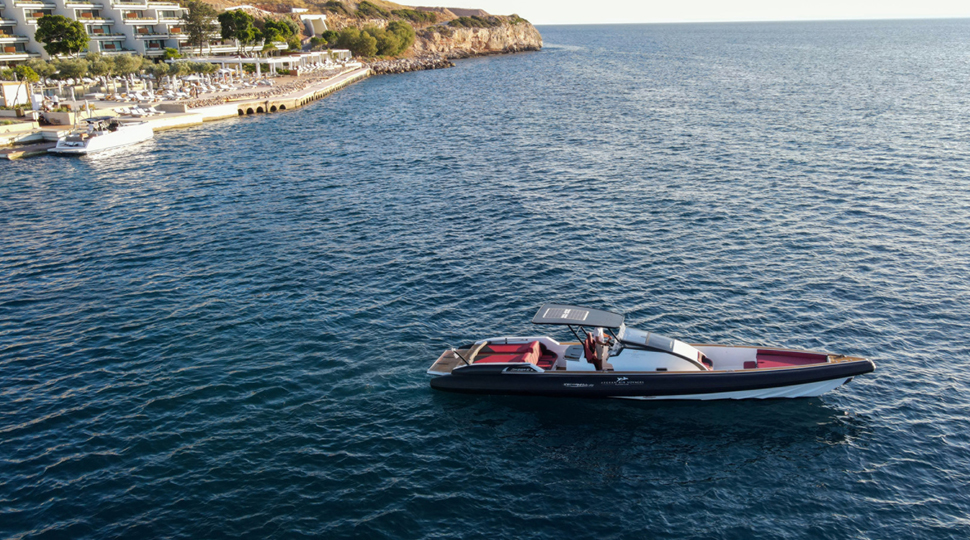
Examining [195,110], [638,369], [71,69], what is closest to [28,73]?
[71,69]

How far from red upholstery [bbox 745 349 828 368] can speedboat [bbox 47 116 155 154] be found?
7938 cm

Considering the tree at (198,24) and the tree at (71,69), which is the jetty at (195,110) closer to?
the tree at (71,69)

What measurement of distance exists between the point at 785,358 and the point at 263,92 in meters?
112

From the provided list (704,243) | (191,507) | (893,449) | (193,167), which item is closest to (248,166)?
(193,167)

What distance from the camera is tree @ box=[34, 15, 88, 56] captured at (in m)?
111

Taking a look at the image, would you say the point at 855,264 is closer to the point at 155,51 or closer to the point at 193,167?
the point at 193,167

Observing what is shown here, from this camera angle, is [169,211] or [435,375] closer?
[435,375]

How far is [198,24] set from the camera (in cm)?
14775

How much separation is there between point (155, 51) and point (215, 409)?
135031 millimetres

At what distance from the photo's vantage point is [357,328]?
3728cm

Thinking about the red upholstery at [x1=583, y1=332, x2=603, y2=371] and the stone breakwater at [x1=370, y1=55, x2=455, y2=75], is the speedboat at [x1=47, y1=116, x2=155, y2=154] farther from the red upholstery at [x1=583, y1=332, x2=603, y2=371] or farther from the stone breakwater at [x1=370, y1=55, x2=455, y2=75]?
the stone breakwater at [x1=370, y1=55, x2=455, y2=75]

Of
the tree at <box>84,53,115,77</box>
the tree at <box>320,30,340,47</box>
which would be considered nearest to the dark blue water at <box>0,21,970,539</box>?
the tree at <box>84,53,115,77</box>

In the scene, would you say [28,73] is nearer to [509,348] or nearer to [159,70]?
[159,70]

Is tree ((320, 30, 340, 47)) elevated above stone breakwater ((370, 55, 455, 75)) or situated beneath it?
elevated above
